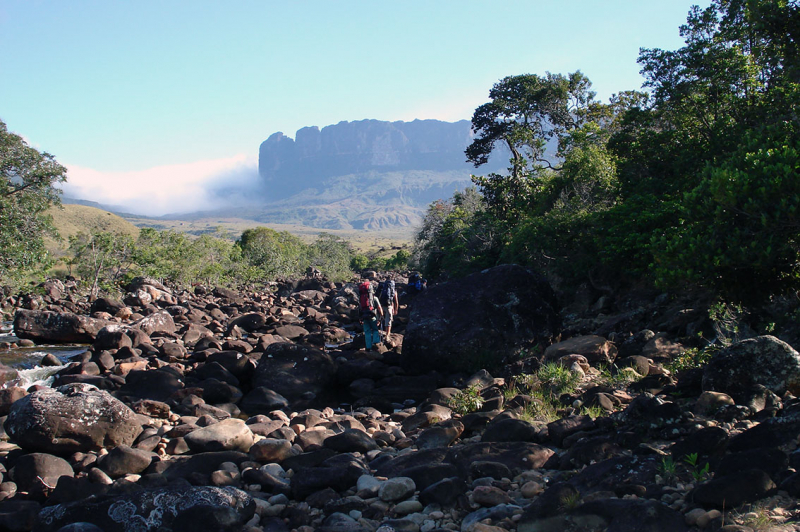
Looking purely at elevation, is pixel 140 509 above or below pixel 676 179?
below

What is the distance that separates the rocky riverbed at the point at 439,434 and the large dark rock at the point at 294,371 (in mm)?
45

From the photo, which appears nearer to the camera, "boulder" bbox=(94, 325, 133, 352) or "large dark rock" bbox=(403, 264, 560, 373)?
"large dark rock" bbox=(403, 264, 560, 373)

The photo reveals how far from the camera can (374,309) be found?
47.9 feet

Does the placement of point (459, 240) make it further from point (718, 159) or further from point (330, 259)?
point (330, 259)

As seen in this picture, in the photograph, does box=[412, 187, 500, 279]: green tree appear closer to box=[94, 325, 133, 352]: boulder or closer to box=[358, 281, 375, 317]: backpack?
box=[358, 281, 375, 317]: backpack

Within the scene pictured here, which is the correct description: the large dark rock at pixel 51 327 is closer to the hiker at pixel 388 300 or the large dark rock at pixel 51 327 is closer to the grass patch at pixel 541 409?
the hiker at pixel 388 300

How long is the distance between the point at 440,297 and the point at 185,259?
24880 millimetres

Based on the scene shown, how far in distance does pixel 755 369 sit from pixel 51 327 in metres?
18.0

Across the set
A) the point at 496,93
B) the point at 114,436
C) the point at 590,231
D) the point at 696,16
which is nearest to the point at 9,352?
the point at 114,436

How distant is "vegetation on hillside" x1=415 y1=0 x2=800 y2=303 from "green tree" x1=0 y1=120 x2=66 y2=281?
53.8ft

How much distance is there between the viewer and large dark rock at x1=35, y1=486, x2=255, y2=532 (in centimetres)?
496

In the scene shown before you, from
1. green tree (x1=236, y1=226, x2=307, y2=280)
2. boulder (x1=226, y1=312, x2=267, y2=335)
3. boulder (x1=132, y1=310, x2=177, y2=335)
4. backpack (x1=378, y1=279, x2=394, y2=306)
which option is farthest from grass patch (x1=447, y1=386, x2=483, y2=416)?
green tree (x1=236, y1=226, x2=307, y2=280)

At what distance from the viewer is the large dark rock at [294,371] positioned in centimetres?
1162

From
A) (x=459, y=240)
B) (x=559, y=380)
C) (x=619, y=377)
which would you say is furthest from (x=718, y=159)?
(x=459, y=240)
